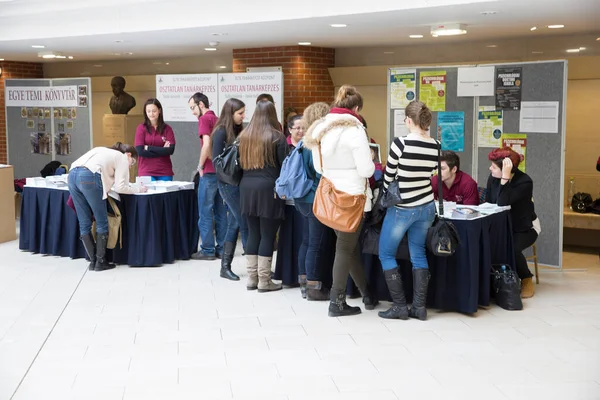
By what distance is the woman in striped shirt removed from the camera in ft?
17.3

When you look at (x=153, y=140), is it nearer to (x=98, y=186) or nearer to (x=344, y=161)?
(x=98, y=186)

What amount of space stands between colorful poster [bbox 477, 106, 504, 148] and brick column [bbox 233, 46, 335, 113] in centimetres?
336

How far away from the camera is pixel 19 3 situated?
30.0ft

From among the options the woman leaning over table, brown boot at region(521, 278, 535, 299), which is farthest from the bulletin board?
the woman leaning over table

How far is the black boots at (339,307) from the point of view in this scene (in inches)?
223

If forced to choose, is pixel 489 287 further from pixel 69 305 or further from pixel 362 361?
pixel 69 305

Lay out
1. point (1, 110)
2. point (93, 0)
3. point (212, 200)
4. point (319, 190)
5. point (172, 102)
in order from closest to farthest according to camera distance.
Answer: point (319, 190) < point (212, 200) < point (93, 0) < point (172, 102) < point (1, 110)

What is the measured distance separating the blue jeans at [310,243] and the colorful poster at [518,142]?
8.07 feet

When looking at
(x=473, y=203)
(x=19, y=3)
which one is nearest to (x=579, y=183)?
(x=473, y=203)

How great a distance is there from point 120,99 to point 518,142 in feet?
23.9

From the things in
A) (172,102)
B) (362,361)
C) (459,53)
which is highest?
(459,53)

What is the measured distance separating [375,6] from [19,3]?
4633 mm

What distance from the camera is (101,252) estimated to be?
286 inches

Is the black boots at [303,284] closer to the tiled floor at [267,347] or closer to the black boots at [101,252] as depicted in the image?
the tiled floor at [267,347]
